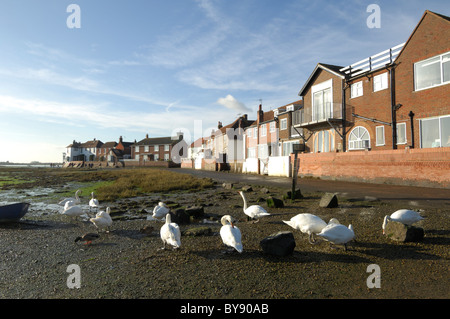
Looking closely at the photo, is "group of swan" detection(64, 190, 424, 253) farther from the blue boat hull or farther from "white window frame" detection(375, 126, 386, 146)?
"white window frame" detection(375, 126, 386, 146)

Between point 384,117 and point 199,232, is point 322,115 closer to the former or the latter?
point 384,117

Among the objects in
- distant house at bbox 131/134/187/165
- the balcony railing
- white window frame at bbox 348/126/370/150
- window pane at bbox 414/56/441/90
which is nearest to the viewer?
window pane at bbox 414/56/441/90

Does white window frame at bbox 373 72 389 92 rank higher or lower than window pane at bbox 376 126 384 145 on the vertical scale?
higher

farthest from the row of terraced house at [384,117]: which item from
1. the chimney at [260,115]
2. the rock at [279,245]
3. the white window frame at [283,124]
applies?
the chimney at [260,115]

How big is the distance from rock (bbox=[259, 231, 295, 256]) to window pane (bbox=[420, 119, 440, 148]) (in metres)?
18.3

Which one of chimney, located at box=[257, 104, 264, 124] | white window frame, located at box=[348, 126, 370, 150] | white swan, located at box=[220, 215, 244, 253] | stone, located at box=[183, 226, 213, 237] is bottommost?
stone, located at box=[183, 226, 213, 237]

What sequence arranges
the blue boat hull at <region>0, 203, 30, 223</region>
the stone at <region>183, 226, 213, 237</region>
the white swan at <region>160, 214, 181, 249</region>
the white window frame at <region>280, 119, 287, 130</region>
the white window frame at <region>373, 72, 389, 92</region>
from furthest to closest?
the white window frame at <region>280, 119, 287, 130</region> → the white window frame at <region>373, 72, 389, 92</region> → the blue boat hull at <region>0, 203, 30, 223</region> → the stone at <region>183, 226, 213, 237</region> → the white swan at <region>160, 214, 181, 249</region>

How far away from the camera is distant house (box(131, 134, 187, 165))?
9788cm

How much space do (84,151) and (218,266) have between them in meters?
136

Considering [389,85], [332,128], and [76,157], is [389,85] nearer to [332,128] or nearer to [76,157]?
[332,128]

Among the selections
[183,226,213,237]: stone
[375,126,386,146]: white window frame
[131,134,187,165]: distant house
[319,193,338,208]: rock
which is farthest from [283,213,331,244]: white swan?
[131,134,187,165]: distant house

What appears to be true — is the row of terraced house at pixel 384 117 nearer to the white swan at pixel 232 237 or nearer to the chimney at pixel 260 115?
the white swan at pixel 232 237
